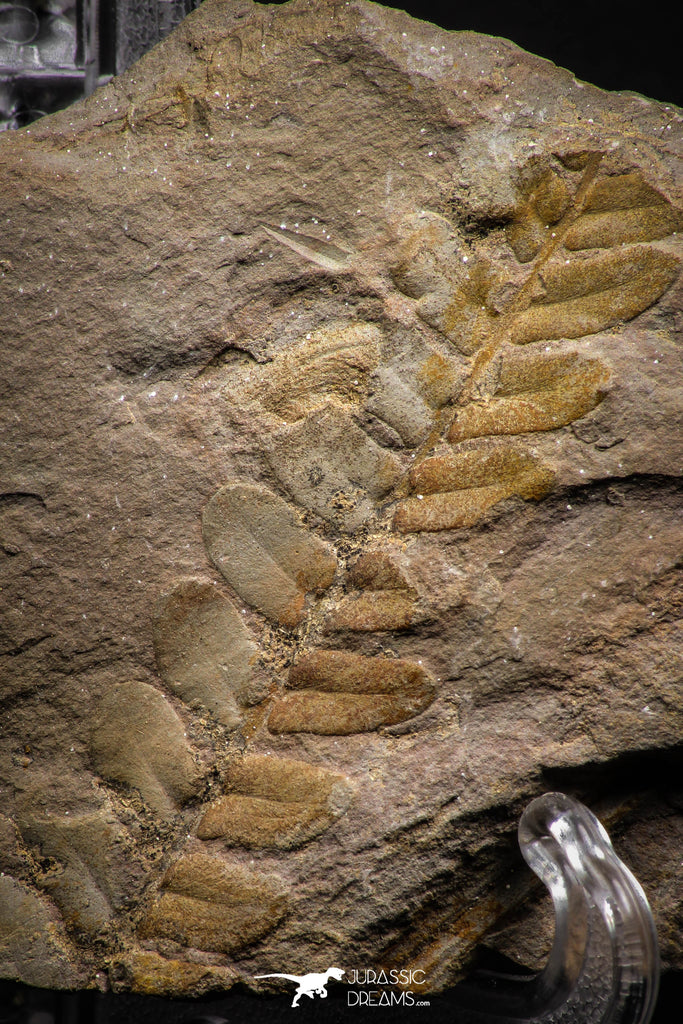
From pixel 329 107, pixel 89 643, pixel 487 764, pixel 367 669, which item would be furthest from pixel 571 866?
pixel 329 107

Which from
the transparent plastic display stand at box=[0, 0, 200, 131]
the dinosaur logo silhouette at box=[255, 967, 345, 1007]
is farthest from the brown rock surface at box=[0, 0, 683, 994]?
the transparent plastic display stand at box=[0, 0, 200, 131]

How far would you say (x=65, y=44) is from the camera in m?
2.49

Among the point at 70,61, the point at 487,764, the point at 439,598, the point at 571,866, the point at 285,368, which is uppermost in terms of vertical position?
the point at 70,61

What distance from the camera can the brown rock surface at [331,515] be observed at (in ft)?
5.18

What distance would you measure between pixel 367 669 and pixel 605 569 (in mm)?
481

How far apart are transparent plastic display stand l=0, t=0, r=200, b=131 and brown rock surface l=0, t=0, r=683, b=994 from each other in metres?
0.89

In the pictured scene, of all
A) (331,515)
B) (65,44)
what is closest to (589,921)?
(331,515)

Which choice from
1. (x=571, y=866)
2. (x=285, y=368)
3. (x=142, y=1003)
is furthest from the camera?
(x=142, y=1003)

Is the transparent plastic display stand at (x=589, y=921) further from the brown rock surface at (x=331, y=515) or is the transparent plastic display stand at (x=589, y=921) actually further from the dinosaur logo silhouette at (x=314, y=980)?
the dinosaur logo silhouette at (x=314, y=980)

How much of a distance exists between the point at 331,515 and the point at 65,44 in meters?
1.79

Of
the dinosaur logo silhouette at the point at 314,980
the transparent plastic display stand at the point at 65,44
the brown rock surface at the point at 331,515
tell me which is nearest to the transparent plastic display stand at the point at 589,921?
the brown rock surface at the point at 331,515

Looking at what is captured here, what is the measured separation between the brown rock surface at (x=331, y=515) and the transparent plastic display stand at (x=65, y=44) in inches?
35.1

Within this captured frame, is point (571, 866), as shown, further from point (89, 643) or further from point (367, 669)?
point (89, 643)

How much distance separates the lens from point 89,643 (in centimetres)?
162
